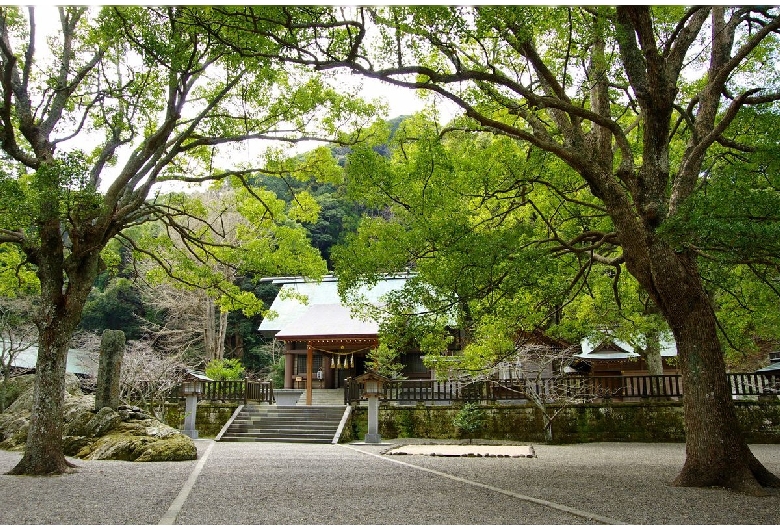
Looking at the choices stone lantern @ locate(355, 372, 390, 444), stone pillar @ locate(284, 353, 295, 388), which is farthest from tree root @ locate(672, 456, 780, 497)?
stone pillar @ locate(284, 353, 295, 388)

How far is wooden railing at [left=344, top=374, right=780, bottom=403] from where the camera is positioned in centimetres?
1344

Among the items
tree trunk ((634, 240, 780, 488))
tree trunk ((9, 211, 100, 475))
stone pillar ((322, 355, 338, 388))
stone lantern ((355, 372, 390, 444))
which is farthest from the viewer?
stone pillar ((322, 355, 338, 388))

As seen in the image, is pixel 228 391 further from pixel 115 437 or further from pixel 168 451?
pixel 168 451

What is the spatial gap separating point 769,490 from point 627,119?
6.93m

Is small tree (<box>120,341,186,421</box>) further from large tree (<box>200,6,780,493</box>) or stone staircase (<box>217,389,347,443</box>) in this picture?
large tree (<box>200,6,780,493</box>)

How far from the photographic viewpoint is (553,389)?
Result: 1345 cm

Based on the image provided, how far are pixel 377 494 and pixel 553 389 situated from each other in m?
8.85

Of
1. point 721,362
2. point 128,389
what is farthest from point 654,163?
point 128,389

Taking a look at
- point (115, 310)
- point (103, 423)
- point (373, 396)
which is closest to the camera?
point (103, 423)

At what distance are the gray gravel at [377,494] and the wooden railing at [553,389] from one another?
4626mm

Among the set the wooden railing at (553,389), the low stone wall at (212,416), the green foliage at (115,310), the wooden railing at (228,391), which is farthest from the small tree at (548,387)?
the green foliage at (115,310)

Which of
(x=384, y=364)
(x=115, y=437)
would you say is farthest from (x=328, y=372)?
(x=115, y=437)

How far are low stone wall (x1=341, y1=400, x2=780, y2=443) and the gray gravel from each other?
15.4 feet

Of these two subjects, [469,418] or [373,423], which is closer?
[469,418]
